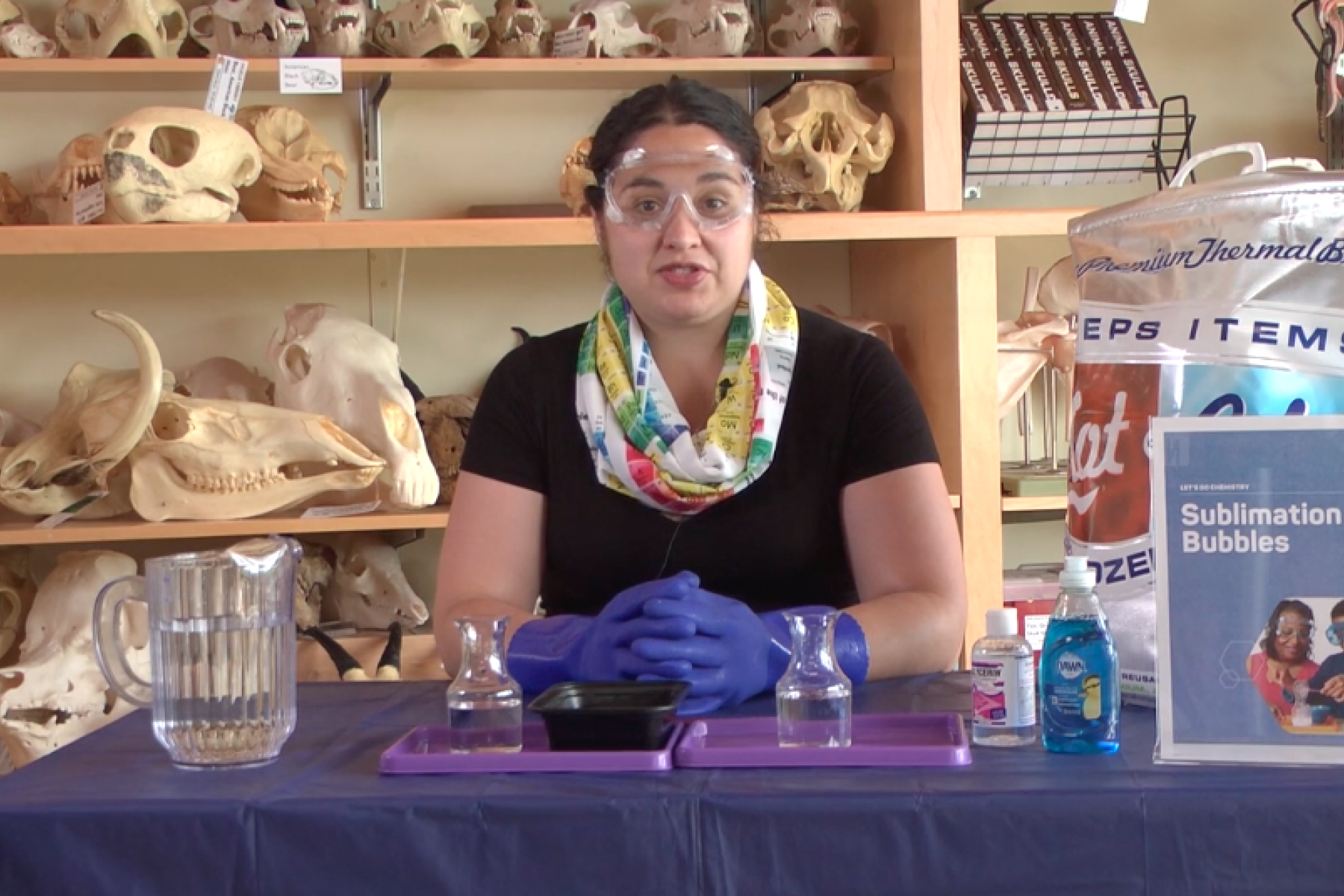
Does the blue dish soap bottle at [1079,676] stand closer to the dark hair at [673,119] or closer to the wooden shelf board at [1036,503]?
the dark hair at [673,119]

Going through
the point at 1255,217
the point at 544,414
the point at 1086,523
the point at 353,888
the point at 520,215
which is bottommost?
the point at 353,888

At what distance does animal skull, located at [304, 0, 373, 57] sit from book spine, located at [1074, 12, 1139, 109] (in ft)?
4.18

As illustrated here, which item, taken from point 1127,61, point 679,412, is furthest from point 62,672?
point 1127,61

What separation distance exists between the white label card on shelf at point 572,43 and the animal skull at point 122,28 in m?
0.63

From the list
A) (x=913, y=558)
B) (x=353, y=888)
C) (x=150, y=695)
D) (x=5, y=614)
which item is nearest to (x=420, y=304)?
(x=5, y=614)

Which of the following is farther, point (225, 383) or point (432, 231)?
point (225, 383)

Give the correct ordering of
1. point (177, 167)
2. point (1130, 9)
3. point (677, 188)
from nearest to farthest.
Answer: point (677, 188) < point (1130, 9) < point (177, 167)

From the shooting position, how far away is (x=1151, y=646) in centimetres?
121

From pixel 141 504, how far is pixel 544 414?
0.87m

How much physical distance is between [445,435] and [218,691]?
146cm

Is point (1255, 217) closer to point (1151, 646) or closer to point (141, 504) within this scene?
point (1151, 646)

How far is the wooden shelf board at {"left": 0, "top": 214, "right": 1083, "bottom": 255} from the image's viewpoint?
7.59 ft

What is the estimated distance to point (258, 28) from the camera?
2502 millimetres

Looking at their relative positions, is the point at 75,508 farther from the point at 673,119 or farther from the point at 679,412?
the point at 673,119
